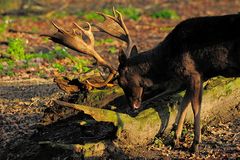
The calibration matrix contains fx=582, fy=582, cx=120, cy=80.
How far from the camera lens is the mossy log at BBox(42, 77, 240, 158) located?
790 cm

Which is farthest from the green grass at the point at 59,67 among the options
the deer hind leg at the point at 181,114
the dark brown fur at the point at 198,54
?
the deer hind leg at the point at 181,114

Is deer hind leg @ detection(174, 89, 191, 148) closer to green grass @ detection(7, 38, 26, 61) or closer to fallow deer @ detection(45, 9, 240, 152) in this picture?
fallow deer @ detection(45, 9, 240, 152)

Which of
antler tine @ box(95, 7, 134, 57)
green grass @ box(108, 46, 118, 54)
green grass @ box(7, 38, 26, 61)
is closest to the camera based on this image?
antler tine @ box(95, 7, 134, 57)

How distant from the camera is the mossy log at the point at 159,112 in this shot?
790cm

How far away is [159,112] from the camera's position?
8422mm

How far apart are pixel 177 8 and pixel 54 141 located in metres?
21.5

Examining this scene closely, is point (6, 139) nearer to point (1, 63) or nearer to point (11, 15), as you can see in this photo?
point (1, 63)

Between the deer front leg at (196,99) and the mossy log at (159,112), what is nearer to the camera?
the mossy log at (159,112)

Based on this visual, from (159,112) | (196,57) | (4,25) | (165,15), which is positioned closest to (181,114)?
(159,112)

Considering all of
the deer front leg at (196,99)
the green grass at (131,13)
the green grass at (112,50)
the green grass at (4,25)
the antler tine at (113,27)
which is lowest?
the green grass at (4,25)

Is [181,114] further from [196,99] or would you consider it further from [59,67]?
[59,67]

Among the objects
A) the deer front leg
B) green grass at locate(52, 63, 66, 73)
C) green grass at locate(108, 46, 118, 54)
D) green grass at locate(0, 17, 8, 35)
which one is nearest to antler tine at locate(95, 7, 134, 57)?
the deer front leg

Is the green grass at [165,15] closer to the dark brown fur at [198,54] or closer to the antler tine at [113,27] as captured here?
the antler tine at [113,27]

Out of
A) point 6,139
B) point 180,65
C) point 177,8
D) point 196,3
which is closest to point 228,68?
point 180,65
